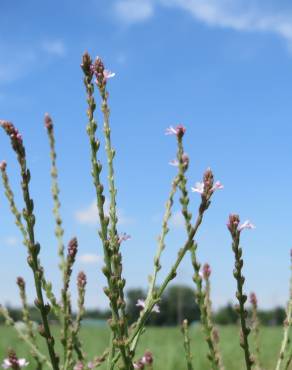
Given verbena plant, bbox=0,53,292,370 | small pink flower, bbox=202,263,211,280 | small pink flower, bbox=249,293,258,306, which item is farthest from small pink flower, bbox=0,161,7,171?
small pink flower, bbox=249,293,258,306

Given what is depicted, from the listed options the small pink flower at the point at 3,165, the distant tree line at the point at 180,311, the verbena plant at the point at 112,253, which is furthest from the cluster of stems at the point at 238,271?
the distant tree line at the point at 180,311

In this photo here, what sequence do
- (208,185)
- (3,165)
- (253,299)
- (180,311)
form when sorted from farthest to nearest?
(180,311) → (253,299) → (3,165) → (208,185)

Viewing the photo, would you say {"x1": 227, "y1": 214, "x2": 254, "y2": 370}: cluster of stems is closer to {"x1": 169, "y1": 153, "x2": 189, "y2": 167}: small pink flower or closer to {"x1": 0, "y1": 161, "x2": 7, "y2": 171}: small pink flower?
{"x1": 169, "y1": 153, "x2": 189, "y2": 167}: small pink flower

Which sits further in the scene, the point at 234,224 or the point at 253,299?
the point at 253,299

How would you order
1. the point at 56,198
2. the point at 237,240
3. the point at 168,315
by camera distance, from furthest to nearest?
the point at 168,315, the point at 56,198, the point at 237,240

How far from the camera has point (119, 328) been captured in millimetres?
2342

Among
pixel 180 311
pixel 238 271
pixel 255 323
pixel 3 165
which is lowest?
pixel 255 323

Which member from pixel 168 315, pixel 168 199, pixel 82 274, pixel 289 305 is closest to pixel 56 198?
pixel 82 274

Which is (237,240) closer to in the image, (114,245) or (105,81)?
(114,245)

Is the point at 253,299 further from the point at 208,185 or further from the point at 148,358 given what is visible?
the point at 208,185

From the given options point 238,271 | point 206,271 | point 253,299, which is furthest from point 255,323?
point 238,271

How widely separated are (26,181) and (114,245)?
0.41 meters

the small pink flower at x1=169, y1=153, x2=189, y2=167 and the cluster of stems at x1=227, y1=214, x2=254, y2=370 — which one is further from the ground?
the small pink flower at x1=169, y1=153, x2=189, y2=167

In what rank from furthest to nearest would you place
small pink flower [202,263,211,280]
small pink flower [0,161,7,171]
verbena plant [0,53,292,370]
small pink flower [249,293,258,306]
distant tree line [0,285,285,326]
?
distant tree line [0,285,285,326] → small pink flower [249,293,258,306] → small pink flower [202,263,211,280] → small pink flower [0,161,7,171] → verbena plant [0,53,292,370]
